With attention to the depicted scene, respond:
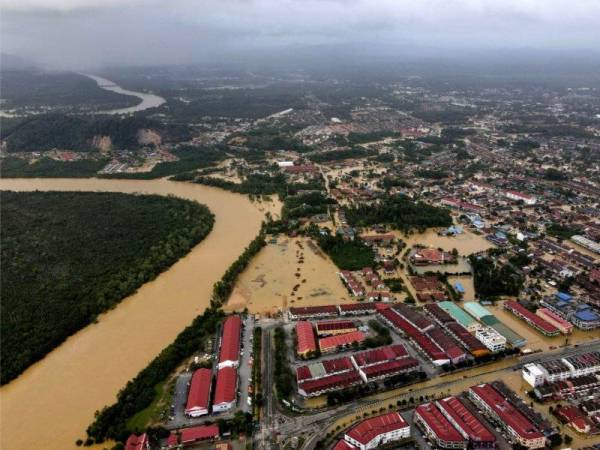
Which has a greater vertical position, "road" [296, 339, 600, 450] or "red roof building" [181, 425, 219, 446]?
"red roof building" [181, 425, 219, 446]

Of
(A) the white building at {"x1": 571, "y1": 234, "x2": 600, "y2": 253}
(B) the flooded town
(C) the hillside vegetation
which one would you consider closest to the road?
(B) the flooded town

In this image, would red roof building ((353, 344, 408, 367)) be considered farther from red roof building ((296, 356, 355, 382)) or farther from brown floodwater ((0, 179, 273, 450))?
brown floodwater ((0, 179, 273, 450))

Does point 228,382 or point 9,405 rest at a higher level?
point 228,382

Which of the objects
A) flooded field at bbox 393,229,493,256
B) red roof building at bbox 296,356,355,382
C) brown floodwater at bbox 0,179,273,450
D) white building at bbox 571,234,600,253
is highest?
white building at bbox 571,234,600,253

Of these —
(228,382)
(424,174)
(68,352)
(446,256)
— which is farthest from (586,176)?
(68,352)

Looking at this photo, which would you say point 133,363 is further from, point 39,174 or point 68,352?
point 39,174

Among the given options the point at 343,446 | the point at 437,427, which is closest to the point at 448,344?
the point at 437,427

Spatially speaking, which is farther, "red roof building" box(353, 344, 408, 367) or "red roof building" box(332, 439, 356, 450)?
"red roof building" box(353, 344, 408, 367)

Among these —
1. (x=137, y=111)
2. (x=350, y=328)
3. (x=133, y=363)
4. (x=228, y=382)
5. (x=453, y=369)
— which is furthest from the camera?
(x=137, y=111)
